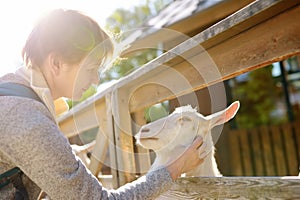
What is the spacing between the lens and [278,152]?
21.2ft

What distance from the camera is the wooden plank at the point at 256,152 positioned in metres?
6.59

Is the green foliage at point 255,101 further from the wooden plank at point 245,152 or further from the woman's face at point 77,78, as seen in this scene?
the woman's face at point 77,78

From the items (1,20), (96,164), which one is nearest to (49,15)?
(1,20)

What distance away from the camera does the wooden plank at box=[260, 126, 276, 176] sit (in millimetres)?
6547

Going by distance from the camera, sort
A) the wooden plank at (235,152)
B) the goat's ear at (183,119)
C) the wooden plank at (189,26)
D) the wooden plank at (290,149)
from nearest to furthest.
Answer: the goat's ear at (183,119) → the wooden plank at (189,26) → the wooden plank at (290,149) → the wooden plank at (235,152)

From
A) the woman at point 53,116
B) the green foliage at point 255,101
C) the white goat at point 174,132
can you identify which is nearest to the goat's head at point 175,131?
the white goat at point 174,132

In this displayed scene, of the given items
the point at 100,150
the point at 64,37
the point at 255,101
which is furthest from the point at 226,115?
the point at 255,101

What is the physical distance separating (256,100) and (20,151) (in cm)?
811


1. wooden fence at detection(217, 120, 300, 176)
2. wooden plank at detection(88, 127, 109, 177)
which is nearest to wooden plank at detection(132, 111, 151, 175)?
wooden plank at detection(88, 127, 109, 177)

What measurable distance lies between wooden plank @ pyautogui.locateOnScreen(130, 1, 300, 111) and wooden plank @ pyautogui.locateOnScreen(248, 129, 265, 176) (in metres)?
4.55

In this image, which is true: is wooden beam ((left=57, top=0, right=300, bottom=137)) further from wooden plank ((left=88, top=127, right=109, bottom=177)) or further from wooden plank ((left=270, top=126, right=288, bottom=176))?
wooden plank ((left=270, top=126, right=288, bottom=176))

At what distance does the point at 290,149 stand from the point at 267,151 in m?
0.38

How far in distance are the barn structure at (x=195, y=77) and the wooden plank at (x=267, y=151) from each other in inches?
78.2

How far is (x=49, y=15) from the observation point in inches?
48.3
